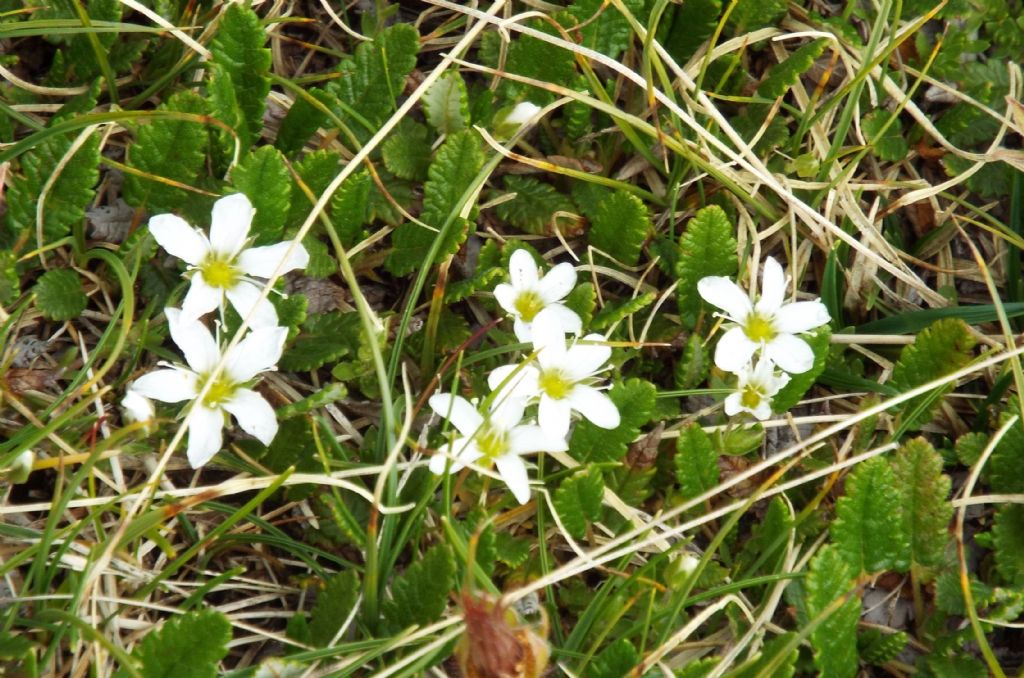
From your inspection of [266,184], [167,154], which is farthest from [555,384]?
[167,154]

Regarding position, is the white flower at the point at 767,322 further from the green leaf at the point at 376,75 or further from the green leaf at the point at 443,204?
the green leaf at the point at 376,75

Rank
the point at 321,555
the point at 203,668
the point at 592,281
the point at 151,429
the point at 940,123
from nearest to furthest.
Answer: the point at 203,668, the point at 151,429, the point at 321,555, the point at 592,281, the point at 940,123

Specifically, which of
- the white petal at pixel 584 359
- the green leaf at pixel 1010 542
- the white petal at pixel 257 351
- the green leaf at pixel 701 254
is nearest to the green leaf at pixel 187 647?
the white petal at pixel 257 351

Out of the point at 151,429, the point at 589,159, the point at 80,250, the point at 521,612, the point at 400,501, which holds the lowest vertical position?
the point at 521,612

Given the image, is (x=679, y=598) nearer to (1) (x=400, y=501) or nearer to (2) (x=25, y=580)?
(1) (x=400, y=501)

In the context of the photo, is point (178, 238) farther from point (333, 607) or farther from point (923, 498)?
point (923, 498)

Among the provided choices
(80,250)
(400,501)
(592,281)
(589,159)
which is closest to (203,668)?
(400,501)
